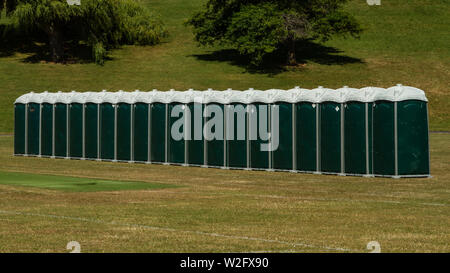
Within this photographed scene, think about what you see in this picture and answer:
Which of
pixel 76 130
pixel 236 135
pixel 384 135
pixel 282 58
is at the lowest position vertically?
pixel 282 58

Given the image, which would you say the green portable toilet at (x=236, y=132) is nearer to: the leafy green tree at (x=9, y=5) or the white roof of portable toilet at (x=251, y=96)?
the white roof of portable toilet at (x=251, y=96)

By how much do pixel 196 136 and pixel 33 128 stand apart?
9.32 meters

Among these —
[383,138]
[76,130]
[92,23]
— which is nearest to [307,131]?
[383,138]

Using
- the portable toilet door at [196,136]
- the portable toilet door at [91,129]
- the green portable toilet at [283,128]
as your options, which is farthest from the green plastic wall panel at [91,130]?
the green portable toilet at [283,128]

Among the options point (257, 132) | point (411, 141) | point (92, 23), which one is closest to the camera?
point (411, 141)

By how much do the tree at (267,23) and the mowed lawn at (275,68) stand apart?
7.10 ft

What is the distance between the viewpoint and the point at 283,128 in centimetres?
2717

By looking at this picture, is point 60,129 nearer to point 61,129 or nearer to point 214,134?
point 61,129

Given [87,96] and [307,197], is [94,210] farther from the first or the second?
[87,96]

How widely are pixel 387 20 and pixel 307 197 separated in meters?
70.9

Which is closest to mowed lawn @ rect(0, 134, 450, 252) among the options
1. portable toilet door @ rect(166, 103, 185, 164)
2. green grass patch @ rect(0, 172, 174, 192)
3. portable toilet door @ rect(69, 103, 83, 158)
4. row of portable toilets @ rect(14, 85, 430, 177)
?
green grass patch @ rect(0, 172, 174, 192)

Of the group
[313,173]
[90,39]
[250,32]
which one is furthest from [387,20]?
[313,173]

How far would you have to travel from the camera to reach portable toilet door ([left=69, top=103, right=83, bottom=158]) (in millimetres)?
34125
